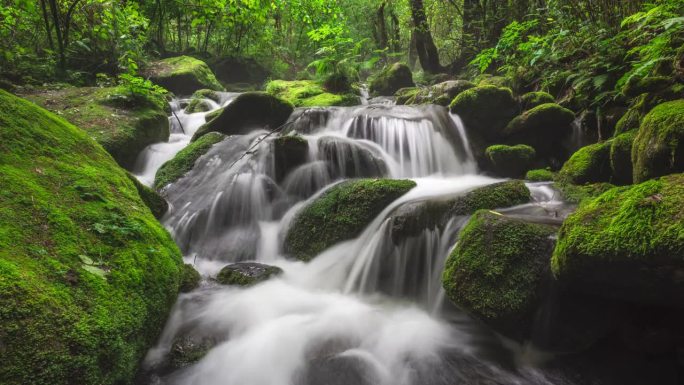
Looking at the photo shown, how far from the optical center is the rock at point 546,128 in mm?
6855

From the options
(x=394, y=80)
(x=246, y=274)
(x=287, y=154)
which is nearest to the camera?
(x=246, y=274)

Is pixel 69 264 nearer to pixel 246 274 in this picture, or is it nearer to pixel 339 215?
pixel 246 274

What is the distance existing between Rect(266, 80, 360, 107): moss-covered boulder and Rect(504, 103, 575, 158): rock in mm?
5736

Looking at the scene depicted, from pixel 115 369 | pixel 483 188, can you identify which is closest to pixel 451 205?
pixel 483 188

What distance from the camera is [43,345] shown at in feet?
6.51

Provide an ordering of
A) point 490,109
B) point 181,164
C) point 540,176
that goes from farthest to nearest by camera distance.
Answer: point 490,109
point 181,164
point 540,176

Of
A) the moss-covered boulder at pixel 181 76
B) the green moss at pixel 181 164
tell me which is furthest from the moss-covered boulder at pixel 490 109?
the moss-covered boulder at pixel 181 76

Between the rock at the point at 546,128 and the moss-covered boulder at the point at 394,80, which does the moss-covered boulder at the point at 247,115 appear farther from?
the moss-covered boulder at the point at 394,80

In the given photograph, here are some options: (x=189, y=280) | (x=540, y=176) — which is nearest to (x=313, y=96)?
(x=540, y=176)

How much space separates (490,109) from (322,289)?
5729mm

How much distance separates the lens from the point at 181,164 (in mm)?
7430

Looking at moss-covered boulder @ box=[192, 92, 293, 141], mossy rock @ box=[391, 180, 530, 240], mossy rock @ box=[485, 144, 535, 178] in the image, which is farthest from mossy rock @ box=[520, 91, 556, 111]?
moss-covered boulder @ box=[192, 92, 293, 141]

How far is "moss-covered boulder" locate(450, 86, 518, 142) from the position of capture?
7980mm

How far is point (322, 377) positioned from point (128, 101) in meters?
A: 8.28
